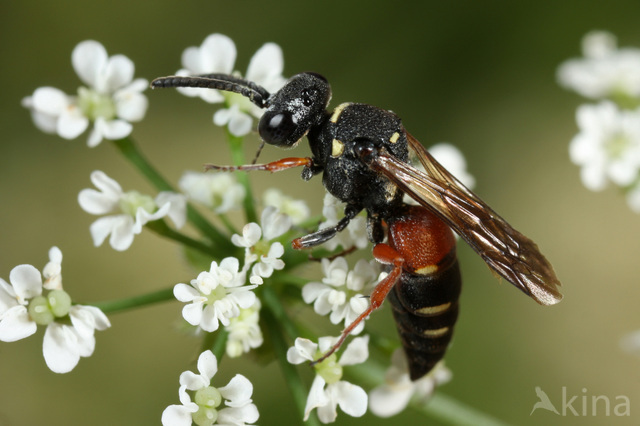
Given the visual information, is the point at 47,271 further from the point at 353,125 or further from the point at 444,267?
the point at 444,267

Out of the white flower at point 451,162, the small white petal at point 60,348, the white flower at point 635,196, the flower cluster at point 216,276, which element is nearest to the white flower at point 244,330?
the flower cluster at point 216,276

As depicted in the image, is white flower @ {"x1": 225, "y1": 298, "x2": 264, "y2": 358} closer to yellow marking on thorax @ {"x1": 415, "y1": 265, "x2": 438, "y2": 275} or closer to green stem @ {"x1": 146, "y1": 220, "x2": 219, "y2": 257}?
green stem @ {"x1": 146, "y1": 220, "x2": 219, "y2": 257}

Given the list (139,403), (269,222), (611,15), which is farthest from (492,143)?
(269,222)

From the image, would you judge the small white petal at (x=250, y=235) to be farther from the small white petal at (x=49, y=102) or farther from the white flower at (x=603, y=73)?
the white flower at (x=603, y=73)

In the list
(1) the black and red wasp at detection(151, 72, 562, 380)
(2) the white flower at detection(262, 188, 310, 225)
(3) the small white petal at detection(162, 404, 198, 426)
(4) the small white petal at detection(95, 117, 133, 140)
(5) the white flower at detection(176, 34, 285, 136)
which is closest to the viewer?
(3) the small white petal at detection(162, 404, 198, 426)

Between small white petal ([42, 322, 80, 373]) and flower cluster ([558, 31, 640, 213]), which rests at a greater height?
flower cluster ([558, 31, 640, 213])

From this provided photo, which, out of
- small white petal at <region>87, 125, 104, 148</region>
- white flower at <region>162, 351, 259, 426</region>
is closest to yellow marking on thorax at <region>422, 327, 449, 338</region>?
white flower at <region>162, 351, 259, 426</region>
